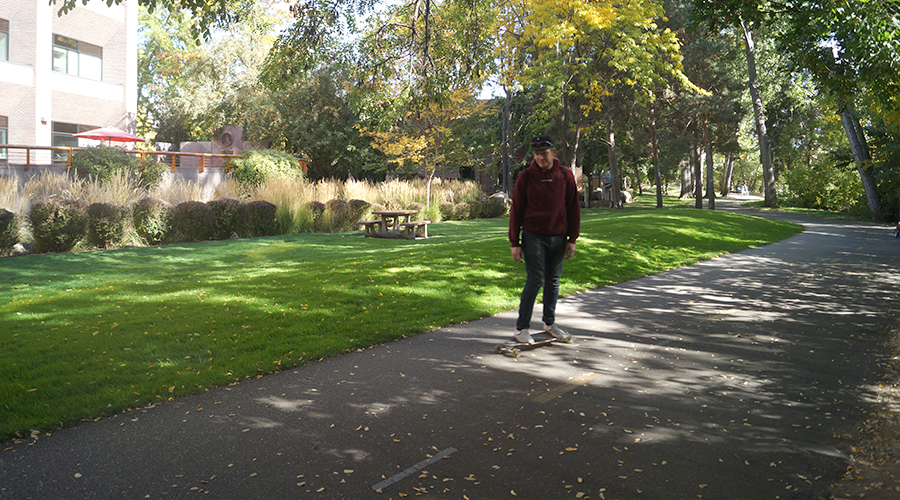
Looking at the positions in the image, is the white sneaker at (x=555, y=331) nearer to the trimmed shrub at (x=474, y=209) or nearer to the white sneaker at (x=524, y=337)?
the white sneaker at (x=524, y=337)

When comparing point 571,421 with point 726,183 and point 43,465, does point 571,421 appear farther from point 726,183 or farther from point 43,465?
point 726,183

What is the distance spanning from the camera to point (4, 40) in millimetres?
30188

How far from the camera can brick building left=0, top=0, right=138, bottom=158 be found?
30188mm

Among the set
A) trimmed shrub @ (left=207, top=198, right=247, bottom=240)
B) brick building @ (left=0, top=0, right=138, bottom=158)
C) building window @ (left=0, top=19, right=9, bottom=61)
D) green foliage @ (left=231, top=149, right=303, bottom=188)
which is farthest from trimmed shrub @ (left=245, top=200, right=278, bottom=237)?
building window @ (left=0, top=19, right=9, bottom=61)

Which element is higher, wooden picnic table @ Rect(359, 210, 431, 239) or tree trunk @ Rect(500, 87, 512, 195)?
tree trunk @ Rect(500, 87, 512, 195)

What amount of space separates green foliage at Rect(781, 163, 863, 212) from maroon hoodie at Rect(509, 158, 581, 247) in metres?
32.5

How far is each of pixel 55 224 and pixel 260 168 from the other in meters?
10.2

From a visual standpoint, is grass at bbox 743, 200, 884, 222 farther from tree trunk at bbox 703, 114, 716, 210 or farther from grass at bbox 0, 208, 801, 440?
grass at bbox 0, 208, 801, 440

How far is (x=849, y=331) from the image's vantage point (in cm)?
724

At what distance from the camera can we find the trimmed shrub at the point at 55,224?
560 inches

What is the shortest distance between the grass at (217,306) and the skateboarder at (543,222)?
4.73 feet

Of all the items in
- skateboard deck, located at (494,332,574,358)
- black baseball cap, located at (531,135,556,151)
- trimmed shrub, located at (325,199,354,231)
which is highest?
black baseball cap, located at (531,135,556,151)

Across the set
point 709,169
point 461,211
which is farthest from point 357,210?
point 709,169

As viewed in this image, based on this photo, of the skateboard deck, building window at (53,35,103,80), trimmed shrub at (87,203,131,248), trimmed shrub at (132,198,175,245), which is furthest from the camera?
building window at (53,35,103,80)
